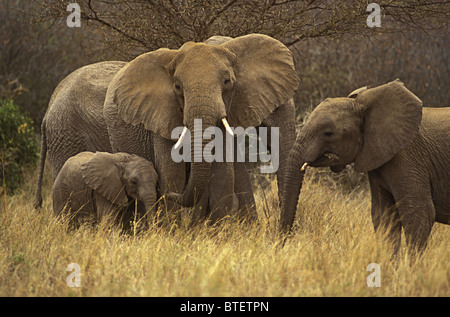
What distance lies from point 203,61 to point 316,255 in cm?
170

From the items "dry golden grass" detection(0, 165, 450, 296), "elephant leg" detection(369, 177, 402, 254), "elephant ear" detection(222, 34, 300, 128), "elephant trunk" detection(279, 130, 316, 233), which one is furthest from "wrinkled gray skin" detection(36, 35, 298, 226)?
"elephant leg" detection(369, 177, 402, 254)

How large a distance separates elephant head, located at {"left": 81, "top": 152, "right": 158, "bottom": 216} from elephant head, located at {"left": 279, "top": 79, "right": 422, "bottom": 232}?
135cm

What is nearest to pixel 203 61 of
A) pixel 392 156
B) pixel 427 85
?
pixel 392 156

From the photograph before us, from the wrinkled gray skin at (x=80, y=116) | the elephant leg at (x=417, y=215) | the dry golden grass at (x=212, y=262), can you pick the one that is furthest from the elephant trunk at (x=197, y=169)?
the wrinkled gray skin at (x=80, y=116)

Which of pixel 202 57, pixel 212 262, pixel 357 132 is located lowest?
pixel 212 262

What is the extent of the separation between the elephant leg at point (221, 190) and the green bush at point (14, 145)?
5281 mm

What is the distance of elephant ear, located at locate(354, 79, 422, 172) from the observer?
5777 millimetres

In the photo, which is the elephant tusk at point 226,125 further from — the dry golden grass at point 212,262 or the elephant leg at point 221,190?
the dry golden grass at point 212,262

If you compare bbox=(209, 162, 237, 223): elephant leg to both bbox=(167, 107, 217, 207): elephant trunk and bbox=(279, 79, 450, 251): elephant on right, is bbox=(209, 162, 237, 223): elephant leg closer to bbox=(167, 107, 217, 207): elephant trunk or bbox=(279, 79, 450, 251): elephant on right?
bbox=(167, 107, 217, 207): elephant trunk

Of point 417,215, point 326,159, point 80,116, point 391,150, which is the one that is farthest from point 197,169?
point 80,116

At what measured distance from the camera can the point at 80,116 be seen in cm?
801

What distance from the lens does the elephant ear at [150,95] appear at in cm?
609

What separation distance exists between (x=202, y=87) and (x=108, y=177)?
1.60 metres

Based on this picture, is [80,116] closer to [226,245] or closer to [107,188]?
[107,188]
